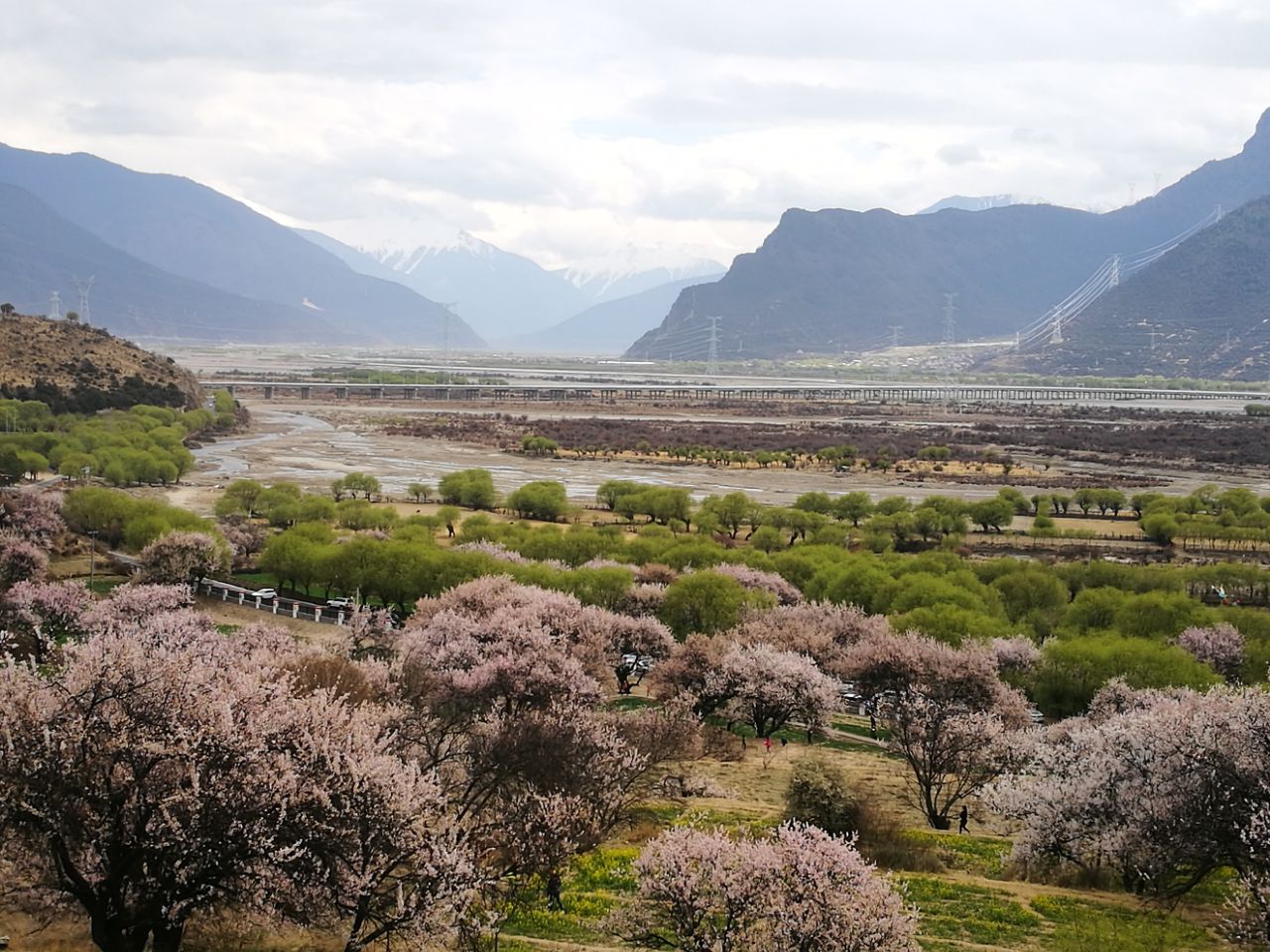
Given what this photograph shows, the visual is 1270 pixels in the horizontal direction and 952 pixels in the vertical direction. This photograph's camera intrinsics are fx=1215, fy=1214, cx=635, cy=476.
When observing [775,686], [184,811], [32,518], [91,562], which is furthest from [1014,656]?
[32,518]

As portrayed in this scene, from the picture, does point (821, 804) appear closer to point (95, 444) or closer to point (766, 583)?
point (766, 583)

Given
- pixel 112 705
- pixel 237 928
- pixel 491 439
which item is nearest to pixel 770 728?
pixel 237 928

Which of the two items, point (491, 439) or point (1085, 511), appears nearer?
point (1085, 511)

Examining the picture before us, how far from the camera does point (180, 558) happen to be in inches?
1791

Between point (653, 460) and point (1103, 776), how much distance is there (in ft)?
292

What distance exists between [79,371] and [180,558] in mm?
82689

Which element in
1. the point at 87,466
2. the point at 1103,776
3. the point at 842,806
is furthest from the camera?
the point at 87,466

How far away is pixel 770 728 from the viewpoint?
3120 cm

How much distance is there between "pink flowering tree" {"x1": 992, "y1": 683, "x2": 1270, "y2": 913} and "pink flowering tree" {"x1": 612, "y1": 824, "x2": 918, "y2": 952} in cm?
516

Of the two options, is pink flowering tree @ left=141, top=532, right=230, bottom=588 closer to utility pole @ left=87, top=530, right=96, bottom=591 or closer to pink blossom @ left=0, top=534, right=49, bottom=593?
utility pole @ left=87, top=530, right=96, bottom=591

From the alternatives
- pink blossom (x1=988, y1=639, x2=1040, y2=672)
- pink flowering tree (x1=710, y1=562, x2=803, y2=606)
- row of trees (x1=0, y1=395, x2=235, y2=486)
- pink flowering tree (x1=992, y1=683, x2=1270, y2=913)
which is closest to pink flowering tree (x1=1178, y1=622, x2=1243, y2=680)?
pink blossom (x1=988, y1=639, x2=1040, y2=672)

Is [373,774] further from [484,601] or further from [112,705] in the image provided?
[484,601]

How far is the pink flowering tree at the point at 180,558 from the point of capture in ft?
148

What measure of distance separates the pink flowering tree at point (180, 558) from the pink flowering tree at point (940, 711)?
25747mm
